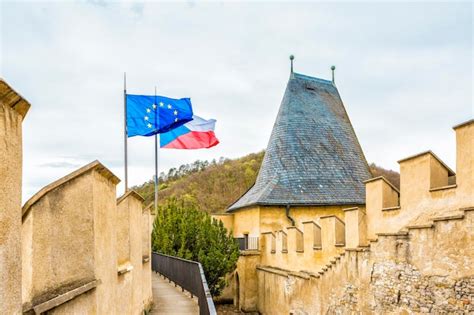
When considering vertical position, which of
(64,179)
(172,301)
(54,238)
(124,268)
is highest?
(64,179)

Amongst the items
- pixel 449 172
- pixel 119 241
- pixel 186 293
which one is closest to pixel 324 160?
pixel 186 293

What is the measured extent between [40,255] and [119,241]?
12.1 feet

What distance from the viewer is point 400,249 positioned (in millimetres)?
11367

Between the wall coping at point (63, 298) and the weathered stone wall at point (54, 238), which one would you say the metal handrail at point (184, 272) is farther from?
the wall coping at point (63, 298)

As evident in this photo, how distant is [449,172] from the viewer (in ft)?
36.7

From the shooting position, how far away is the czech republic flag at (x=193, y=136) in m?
23.5

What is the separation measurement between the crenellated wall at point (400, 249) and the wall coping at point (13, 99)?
8.64m

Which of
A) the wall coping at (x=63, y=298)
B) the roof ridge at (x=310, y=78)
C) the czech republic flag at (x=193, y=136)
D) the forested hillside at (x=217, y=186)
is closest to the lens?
the wall coping at (x=63, y=298)

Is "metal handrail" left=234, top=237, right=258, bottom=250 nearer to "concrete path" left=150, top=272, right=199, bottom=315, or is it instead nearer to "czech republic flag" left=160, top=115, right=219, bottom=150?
"czech republic flag" left=160, top=115, right=219, bottom=150

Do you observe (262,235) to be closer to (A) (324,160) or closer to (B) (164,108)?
(A) (324,160)

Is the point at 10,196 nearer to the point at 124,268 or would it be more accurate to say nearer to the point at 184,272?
the point at 124,268

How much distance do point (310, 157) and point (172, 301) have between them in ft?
45.4

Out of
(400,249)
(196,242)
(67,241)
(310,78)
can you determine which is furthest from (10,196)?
(310,78)

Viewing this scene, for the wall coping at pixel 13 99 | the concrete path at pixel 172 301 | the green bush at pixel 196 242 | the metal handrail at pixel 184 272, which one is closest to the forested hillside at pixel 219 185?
the green bush at pixel 196 242
